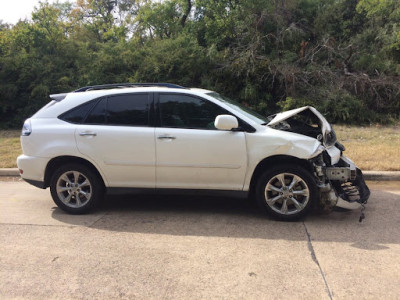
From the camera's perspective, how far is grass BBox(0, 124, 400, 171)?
7.41 meters

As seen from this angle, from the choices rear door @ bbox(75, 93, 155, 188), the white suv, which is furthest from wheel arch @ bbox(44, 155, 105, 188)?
rear door @ bbox(75, 93, 155, 188)

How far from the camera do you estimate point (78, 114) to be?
17.2 feet

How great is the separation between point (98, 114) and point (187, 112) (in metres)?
1.26

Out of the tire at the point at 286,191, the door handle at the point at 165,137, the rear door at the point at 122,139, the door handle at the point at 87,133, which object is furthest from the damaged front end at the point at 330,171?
the door handle at the point at 87,133

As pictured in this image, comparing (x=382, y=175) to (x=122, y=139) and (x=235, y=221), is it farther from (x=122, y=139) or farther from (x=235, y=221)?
(x=122, y=139)

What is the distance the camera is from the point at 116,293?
324 cm

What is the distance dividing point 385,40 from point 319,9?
357 cm

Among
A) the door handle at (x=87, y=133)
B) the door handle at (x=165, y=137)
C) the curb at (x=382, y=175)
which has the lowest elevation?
the curb at (x=382, y=175)

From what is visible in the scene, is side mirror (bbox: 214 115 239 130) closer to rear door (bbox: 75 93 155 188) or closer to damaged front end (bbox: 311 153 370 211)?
rear door (bbox: 75 93 155 188)

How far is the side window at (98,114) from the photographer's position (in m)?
5.19

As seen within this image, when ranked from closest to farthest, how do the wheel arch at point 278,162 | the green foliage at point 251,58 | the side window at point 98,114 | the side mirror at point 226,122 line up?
the side mirror at point 226,122 < the wheel arch at point 278,162 < the side window at point 98,114 < the green foliage at point 251,58

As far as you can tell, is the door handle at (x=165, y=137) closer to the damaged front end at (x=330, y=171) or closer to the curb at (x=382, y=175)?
the damaged front end at (x=330, y=171)

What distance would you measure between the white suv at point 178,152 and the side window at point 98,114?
0.01 meters

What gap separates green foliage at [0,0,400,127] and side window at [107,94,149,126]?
880 cm
